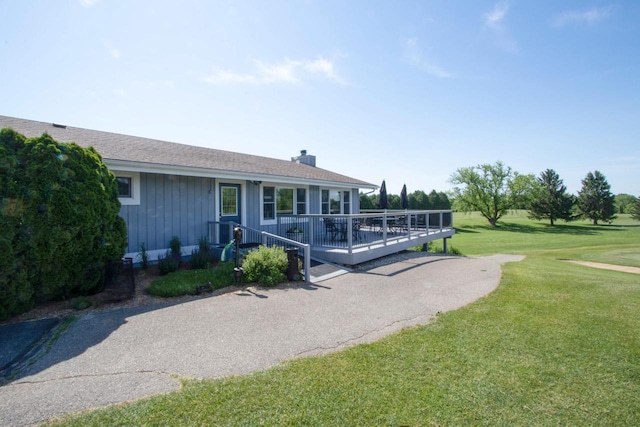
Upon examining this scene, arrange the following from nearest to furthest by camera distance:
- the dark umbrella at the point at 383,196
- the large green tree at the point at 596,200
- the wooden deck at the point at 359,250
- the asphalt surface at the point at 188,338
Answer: the asphalt surface at the point at 188,338, the wooden deck at the point at 359,250, the dark umbrella at the point at 383,196, the large green tree at the point at 596,200

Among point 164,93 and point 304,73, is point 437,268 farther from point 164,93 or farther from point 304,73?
point 164,93

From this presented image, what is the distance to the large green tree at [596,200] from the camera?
4438 cm

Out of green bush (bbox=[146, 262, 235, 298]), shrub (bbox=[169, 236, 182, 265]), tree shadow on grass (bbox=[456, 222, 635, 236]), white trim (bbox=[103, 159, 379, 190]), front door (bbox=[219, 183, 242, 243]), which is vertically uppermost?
white trim (bbox=[103, 159, 379, 190])

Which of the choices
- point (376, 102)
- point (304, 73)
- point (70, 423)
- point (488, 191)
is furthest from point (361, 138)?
point (488, 191)

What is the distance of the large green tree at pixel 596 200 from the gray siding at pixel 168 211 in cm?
5801

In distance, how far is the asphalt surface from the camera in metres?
2.90

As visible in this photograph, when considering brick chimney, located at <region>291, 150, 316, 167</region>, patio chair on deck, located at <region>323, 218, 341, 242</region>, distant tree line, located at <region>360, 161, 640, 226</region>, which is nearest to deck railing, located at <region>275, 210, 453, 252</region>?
patio chair on deck, located at <region>323, 218, 341, 242</region>

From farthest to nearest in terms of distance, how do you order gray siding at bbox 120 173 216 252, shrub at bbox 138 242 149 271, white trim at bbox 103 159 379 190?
1. gray siding at bbox 120 173 216 252
2. shrub at bbox 138 242 149 271
3. white trim at bbox 103 159 379 190

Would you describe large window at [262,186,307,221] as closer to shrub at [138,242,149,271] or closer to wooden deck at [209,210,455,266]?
wooden deck at [209,210,455,266]

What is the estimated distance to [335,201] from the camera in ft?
47.6

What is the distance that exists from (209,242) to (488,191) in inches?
1860

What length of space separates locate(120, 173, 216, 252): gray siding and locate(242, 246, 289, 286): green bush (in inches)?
113

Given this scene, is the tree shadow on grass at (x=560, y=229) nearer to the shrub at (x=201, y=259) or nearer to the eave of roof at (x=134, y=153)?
the eave of roof at (x=134, y=153)

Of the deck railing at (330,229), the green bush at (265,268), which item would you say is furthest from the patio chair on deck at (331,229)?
the green bush at (265,268)
